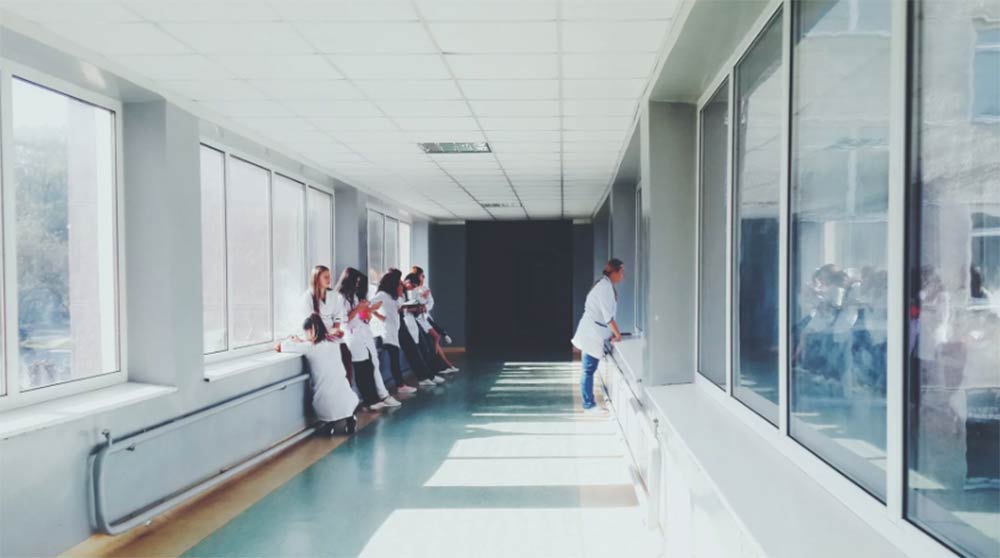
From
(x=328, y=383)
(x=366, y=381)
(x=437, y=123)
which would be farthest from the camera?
(x=366, y=381)

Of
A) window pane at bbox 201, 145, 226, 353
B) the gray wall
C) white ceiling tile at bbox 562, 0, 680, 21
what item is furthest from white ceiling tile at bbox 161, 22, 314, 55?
the gray wall

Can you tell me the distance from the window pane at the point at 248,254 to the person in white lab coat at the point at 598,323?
3.46m

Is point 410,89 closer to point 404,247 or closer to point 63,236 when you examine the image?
point 63,236

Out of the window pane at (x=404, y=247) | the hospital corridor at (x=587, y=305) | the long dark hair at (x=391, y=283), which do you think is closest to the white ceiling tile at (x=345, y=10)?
the hospital corridor at (x=587, y=305)

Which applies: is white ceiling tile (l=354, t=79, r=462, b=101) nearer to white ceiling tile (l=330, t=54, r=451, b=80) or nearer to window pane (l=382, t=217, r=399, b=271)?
white ceiling tile (l=330, t=54, r=451, b=80)

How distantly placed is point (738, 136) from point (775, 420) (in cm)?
146

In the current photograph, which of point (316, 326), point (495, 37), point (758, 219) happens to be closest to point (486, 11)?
point (495, 37)

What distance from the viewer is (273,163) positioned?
7.02 m

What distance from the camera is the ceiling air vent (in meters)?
6.43

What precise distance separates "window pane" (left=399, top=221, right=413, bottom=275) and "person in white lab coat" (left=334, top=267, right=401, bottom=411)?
546 centimetres

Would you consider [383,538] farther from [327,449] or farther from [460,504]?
[327,449]

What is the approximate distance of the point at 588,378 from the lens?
774 cm

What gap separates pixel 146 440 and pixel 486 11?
3353 mm

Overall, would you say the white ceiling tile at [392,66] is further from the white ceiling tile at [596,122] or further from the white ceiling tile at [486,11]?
the white ceiling tile at [596,122]
